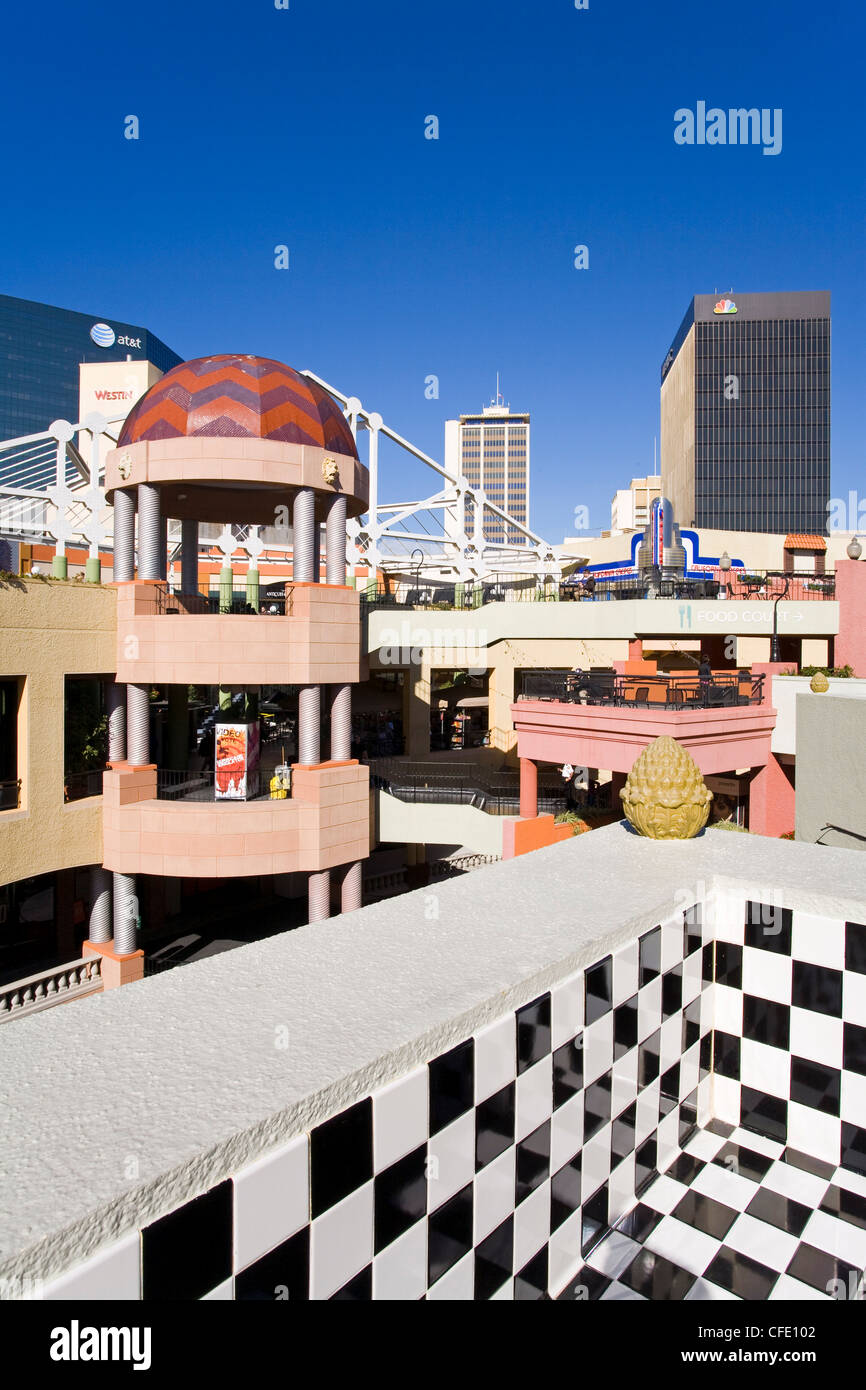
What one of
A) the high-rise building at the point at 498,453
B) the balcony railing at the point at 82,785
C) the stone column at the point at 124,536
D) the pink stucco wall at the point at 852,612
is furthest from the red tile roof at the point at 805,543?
the high-rise building at the point at 498,453

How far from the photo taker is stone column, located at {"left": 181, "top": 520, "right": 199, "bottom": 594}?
23.1 meters

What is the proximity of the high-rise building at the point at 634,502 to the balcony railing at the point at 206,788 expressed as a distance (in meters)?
134

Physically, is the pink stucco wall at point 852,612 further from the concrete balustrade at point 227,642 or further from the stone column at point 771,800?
the concrete balustrade at point 227,642

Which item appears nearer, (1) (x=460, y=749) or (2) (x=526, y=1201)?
(2) (x=526, y=1201)

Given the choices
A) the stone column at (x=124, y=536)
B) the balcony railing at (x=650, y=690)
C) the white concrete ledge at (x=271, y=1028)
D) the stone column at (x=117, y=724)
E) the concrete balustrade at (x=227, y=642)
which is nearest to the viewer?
the white concrete ledge at (x=271, y=1028)

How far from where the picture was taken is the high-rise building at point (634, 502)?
484ft

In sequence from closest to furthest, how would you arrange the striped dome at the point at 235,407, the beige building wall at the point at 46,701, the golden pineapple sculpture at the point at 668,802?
the golden pineapple sculpture at the point at 668,802
the beige building wall at the point at 46,701
the striped dome at the point at 235,407

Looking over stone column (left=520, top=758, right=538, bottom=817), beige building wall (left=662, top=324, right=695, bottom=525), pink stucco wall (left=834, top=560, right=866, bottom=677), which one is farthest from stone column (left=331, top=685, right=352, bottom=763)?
beige building wall (left=662, top=324, right=695, bottom=525)

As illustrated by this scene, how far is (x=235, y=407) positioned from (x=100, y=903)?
11.9m
